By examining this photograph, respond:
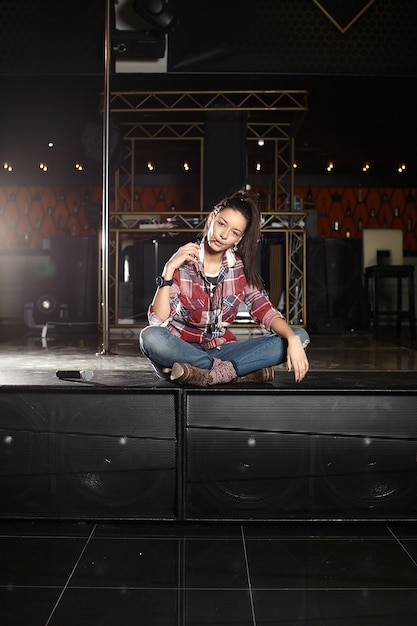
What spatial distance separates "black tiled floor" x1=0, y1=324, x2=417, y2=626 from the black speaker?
5193 millimetres

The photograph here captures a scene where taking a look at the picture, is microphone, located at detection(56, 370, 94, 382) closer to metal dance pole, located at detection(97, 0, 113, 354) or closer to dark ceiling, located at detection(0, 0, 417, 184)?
metal dance pole, located at detection(97, 0, 113, 354)

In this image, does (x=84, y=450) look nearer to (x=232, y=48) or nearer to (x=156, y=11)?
(x=156, y=11)

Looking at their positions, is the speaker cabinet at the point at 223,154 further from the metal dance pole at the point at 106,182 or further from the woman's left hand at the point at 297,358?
the woman's left hand at the point at 297,358

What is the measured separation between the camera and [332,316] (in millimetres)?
7148

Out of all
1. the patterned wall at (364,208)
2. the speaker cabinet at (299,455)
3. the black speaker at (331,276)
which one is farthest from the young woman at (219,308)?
the patterned wall at (364,208)

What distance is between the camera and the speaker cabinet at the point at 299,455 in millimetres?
2004

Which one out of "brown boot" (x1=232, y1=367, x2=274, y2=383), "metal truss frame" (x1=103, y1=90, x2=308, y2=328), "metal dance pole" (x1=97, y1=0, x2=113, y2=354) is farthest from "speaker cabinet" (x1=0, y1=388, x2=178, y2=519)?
"metal truss frame" (x1=103, y1=90, x2=308, y2=328)

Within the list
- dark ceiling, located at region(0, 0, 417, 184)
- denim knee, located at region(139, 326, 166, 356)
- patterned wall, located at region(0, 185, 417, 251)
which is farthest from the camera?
patterned wall, located at region(0, 185, 417, 251)

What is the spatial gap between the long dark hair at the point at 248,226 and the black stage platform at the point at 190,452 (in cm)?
41

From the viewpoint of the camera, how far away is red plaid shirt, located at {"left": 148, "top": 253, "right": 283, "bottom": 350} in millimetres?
2174

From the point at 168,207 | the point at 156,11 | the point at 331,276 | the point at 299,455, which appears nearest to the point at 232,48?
the point at 156,11

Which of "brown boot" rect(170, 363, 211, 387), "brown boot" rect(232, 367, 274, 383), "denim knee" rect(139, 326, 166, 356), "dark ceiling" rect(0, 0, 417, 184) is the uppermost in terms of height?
"dark ceiling" rect(0, 0, 417, 184)

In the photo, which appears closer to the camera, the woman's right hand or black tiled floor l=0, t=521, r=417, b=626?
black tiled floor l=0, t=521, r=417, b=626

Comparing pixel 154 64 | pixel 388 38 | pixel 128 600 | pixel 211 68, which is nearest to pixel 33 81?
pixel 154 64
